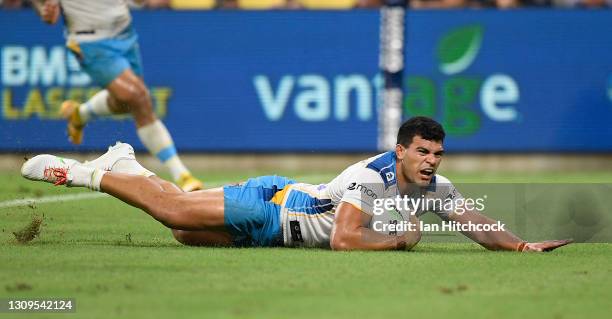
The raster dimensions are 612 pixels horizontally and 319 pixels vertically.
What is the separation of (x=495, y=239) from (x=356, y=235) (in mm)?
1143

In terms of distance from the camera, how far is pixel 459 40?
20.3m

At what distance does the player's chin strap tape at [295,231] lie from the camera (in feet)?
32.0

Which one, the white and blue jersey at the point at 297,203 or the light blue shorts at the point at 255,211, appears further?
the light blue shorts at the point at 255,211

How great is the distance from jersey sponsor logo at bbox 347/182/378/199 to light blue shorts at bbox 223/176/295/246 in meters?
0.71

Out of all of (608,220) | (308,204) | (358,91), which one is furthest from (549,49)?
(308,204)

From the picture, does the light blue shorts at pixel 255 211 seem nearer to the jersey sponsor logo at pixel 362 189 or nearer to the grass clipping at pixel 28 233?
the jersey sponsor logo at pixel 362 189

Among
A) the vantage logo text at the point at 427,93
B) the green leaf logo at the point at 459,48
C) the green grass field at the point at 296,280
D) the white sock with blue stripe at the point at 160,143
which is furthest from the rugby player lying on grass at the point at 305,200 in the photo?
the green leaf logo at the point at 459,48

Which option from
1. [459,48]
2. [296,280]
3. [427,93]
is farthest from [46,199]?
[459,48]

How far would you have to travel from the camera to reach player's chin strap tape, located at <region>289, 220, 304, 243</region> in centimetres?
976

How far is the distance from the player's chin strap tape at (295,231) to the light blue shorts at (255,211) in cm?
9

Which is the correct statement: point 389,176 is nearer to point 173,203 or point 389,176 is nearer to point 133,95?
point 173,203

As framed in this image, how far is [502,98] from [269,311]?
13802mm

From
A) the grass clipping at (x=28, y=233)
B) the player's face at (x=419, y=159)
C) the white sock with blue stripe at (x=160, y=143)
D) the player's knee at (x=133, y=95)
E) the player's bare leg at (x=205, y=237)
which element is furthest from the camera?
the player's knee at (x=133, y=95)

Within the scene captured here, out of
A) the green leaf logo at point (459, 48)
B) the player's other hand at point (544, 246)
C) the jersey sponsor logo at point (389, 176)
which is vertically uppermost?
the jersey sponsor logo at point (389, 176)
